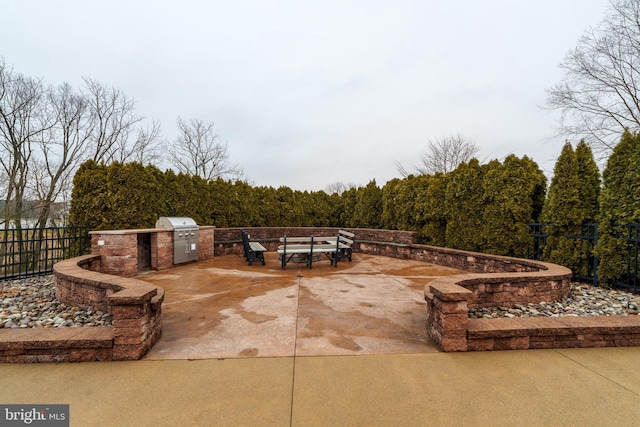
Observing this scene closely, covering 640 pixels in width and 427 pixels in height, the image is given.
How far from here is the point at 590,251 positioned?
18.5ft

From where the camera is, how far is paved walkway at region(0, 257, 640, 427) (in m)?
1.91

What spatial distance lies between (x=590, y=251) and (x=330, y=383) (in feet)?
20.6

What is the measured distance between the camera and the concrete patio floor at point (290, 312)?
2.95 metres

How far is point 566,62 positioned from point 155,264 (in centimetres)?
1980

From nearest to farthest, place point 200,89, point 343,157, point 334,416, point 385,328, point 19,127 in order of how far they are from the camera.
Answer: point 334,416, point 385,328, point 19,127, point 200,89, point 343,157

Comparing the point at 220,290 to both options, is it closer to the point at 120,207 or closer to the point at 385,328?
the point at 385,328

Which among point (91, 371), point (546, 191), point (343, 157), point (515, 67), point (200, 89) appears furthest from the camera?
point (343, 157)

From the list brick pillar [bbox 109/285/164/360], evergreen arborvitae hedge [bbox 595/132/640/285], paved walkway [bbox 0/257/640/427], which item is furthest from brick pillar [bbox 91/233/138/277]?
evergreen arborvitae hedge [bbox 595/132/640/285]

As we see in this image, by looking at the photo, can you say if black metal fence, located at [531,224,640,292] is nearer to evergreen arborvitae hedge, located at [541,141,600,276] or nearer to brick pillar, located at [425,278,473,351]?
evergreen arborvitae hedge, located at [541,141,600,276]

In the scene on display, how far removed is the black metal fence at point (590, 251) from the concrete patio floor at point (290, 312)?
1949 millimetres

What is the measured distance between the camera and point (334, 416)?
1.90 m

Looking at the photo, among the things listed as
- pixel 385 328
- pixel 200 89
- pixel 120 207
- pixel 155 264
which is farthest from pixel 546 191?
pixel 200 89

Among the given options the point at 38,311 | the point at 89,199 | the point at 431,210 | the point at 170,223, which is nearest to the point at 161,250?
the point at 170,223

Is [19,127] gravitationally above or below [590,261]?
above
